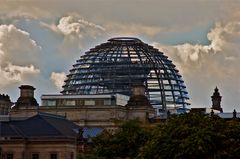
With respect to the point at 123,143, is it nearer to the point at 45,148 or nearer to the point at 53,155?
the point at 45,148

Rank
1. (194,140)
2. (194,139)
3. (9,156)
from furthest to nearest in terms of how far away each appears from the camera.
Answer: (9,156) < (194,139) < (194,140)

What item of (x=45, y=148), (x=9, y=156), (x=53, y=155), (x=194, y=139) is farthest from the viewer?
(x=53, y=155)

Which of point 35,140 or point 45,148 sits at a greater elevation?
point 35,140

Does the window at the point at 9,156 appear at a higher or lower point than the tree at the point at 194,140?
higher

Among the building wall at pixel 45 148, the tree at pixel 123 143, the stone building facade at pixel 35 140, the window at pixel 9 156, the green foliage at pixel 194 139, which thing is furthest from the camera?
the building wall at pixel 45 148

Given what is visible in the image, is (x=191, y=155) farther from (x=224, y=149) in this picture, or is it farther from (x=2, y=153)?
(x=2, y=153)

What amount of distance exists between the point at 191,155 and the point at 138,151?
17.3 m

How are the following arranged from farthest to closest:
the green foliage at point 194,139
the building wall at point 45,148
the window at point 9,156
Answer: the building wall at point 45,148 < the window at point 9,156 < the green foliage at point 194,139

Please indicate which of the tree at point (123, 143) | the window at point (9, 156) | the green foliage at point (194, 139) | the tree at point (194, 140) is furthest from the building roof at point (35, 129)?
the tree at point (194, 140)

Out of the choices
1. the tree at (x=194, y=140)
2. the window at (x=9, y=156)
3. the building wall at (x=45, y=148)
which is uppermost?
the building wall at (x=45, y=148)

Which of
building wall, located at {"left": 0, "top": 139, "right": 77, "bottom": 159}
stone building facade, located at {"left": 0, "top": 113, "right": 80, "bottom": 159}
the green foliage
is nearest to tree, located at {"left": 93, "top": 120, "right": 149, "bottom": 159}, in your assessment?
the green foliage

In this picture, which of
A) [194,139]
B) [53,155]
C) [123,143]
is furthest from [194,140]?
[53,155]

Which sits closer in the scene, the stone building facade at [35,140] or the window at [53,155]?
the stone building facade at [35,140]

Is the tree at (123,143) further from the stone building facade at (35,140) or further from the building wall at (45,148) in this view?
→ the building wall at (45,148)
